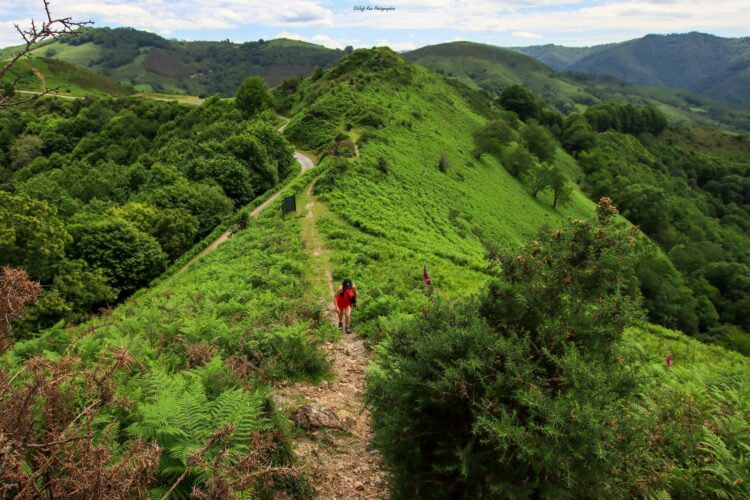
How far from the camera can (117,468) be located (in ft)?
12.9

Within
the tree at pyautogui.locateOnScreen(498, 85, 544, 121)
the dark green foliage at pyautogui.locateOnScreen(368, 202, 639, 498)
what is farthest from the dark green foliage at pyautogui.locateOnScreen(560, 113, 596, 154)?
the dark green foliage at pyautogui.locateOnScreen(368, 202, 639, 498)

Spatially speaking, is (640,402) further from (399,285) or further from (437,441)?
(399,285)

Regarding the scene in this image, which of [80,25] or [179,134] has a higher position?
[80,25]

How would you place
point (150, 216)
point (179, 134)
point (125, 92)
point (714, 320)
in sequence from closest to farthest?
1. point (150, 216)
2. point (714, 320)
3. point (179, 134)
4. point (125, 92)

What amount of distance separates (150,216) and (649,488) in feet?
114

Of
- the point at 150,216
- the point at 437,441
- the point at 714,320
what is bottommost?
the point at 714,320

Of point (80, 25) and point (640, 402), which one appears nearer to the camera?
point (80, 25)

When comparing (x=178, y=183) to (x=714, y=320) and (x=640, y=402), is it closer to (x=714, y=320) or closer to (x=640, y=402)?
(x=640, y=402)

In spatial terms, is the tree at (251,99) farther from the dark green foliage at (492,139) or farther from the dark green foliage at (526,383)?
the dark green foliage at (526,383)

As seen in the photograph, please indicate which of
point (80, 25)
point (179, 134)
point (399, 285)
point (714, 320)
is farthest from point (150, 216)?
point (714, 320)

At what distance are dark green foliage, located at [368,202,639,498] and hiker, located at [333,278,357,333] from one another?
7.26 meters

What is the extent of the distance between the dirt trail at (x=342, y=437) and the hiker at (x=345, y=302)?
0.74 meters

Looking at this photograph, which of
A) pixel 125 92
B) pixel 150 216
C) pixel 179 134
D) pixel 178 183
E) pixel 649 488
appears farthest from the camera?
pixel 125 92

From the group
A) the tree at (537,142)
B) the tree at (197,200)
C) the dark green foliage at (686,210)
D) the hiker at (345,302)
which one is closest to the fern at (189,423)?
the hiker at (345,302)
